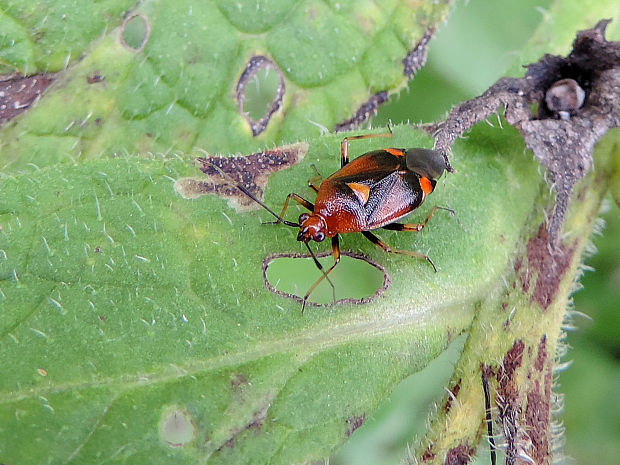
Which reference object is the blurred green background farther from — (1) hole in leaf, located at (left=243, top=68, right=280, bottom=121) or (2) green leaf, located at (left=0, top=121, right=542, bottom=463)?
(2) green leaf, located at (left=0, top=121, right=542, bottom=463)

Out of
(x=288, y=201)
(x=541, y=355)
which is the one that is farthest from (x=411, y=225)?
(x=541, y=355)

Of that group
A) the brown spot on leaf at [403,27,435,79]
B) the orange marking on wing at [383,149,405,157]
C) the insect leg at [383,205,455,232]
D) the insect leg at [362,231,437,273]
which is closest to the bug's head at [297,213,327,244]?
the insect leg at [362,231,437,273]

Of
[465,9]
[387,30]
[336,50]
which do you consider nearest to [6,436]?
[336,50]

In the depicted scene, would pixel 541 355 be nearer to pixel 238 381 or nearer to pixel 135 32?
pixel 238 381

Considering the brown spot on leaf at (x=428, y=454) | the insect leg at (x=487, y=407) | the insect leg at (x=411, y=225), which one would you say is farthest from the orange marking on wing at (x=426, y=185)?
the brown spot on leaf at (x=428, y=454)

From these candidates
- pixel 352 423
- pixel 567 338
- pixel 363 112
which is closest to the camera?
pixel 352 423
